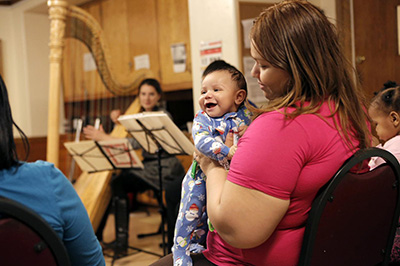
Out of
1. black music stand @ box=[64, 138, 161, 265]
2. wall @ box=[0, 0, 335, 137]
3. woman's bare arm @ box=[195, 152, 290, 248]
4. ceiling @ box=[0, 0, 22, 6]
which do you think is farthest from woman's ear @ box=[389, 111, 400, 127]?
ceiling @ box=[0, 0, 22, 6]

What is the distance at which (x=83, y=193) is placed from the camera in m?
3.37

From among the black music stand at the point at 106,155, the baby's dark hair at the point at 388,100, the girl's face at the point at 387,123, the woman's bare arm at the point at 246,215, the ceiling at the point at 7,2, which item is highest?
the ceiling at the point at 7,2

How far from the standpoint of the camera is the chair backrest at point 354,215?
930mm

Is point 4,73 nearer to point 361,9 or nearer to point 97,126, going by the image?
point 97,126

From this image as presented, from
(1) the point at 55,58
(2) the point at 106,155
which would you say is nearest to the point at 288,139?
(2) the point at 106,155

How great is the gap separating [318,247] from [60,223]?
0.55 m

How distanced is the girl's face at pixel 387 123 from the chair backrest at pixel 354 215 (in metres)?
0.86

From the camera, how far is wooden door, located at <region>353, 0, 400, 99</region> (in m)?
3.14

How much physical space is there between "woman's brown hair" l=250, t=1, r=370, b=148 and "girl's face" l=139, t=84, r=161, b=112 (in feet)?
8.33

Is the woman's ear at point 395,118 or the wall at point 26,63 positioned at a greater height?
the wall at point 26,63

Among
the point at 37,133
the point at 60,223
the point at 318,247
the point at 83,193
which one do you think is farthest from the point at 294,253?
the point at 37,133

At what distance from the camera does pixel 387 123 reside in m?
1.88

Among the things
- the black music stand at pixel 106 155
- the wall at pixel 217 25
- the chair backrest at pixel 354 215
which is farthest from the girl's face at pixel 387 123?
the black music stand at pixel 106 155

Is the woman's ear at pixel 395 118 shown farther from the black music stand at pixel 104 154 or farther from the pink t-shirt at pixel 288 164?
the black music stand at pixel 104 154
